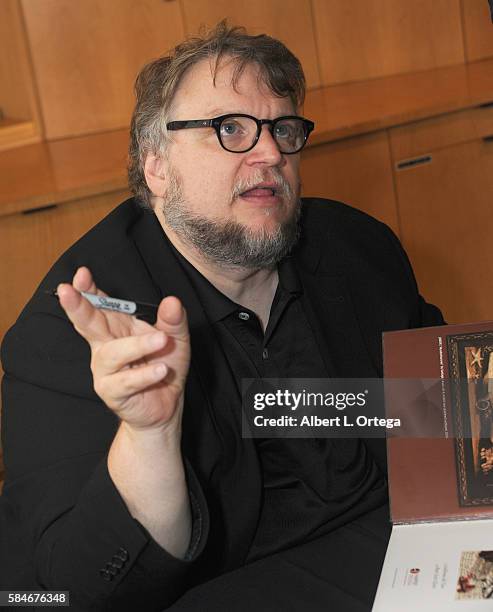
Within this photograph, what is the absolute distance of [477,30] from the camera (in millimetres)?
3674

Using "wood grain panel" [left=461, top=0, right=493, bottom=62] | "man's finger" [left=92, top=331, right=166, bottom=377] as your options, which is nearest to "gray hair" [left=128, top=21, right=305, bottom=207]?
"man's finger" [left=92, top=331, right=166, bottom=377]

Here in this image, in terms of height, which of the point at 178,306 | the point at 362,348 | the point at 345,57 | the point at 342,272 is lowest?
the point at 362,348

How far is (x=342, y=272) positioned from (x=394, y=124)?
133 centimetres

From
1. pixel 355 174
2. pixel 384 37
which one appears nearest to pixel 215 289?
pixel 355 174

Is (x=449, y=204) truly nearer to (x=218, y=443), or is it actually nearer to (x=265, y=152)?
(x=265, y=152)

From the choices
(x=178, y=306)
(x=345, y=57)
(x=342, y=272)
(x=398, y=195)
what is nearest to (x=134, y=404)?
(x=178, y=306)

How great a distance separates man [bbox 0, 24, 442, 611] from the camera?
1.15m

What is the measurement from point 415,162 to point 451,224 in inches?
10.1

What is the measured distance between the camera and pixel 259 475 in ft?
4.66

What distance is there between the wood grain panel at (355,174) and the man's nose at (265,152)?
1264mm

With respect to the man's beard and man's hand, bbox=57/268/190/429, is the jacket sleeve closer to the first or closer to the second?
man's hand, bbox=57/268/190/429

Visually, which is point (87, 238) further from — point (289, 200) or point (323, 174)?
point (323, 174)

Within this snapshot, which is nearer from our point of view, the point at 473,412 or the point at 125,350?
the point at 125,350

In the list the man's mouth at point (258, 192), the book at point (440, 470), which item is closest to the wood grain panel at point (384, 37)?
the man's mouth at point (258, 192)
